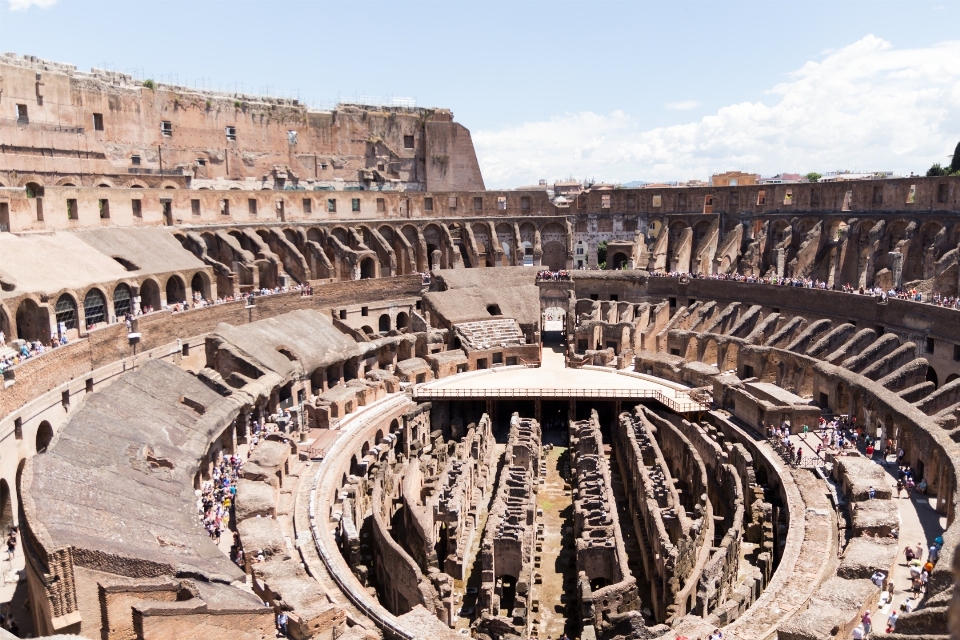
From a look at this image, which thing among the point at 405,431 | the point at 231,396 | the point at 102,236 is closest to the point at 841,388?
the point at 405,431

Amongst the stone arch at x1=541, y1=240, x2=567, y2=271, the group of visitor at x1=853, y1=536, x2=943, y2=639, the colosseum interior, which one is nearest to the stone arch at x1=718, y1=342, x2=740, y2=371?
the colosseum interior

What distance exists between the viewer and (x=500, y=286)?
49.8 metres

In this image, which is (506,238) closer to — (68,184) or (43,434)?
(68,184)

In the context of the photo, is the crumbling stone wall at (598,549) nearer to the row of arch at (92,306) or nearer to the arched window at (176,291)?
the row of arch at (92,306)

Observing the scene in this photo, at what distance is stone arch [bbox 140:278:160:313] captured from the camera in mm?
36656

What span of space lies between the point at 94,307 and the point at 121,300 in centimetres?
195

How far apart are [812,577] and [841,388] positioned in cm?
1449

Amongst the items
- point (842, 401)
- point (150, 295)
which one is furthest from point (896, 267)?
point (150, 295)

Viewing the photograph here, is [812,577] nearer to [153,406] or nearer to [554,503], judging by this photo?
[554,503]

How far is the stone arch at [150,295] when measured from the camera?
120 ft

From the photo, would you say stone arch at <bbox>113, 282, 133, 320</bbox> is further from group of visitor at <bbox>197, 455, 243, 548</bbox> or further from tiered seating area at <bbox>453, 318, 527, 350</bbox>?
tiered seating area at <bbox>453, 318, 527, 350</bbox>

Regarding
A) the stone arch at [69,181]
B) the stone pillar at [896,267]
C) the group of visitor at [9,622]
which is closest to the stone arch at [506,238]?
the stone pillar at [896,267]

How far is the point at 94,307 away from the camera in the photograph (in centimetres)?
3238

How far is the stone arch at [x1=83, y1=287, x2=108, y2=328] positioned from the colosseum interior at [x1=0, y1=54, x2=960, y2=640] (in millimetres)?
108
